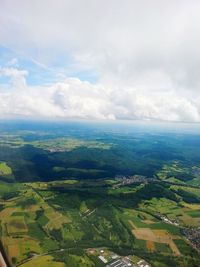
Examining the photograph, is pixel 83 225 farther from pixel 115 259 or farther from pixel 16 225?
pixel 115 259

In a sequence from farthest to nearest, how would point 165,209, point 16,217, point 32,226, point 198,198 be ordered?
point 198,198, point 165,209, point 16,217, point 32,226

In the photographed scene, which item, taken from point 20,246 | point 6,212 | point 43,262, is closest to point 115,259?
point 43,262

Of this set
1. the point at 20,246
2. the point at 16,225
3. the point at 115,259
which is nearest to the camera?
the point at 115,259

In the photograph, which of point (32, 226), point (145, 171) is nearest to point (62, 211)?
point (32, 226)

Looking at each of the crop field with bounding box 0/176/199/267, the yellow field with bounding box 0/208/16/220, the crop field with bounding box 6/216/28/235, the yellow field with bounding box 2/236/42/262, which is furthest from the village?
the yellow field with bounding box 0/208/16/220

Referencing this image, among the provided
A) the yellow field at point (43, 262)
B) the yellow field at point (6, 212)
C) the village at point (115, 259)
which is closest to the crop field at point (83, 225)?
the yellow field at point (43, 262)

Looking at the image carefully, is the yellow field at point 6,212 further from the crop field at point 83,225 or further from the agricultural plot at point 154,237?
the agricultural plot at point 154,237

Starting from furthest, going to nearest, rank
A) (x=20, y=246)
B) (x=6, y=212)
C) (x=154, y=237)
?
1. (x=6, y=212)
2. (x=154, y=237)
3. (x=20, y=246)

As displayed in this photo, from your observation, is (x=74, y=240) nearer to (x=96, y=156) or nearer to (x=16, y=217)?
(x=16, y=217)

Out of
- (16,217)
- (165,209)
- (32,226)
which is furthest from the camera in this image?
(165,209)
